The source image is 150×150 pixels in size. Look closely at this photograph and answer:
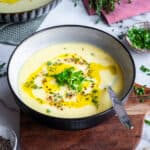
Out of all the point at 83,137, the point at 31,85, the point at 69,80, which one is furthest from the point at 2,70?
the point at 83,137

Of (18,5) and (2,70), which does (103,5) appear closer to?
(18,5)

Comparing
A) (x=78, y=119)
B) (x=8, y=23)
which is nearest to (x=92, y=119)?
(x=78, y=119)

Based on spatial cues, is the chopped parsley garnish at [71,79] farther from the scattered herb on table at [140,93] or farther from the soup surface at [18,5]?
the soup surface at [18,5]

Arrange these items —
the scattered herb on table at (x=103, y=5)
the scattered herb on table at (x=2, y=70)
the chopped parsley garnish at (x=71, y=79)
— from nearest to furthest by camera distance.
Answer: the chopped parsley garnish at (x=71, y=79)
the scattered herb on table at (x=2, y=70)
the scattered herb on table at (x=103, y=5)

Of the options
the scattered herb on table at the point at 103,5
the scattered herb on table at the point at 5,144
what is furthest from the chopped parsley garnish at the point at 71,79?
the scattered herb on table at the point at 103,5

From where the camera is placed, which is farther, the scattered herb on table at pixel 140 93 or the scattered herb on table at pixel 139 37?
the scattered herb on table at pixel 139 37
